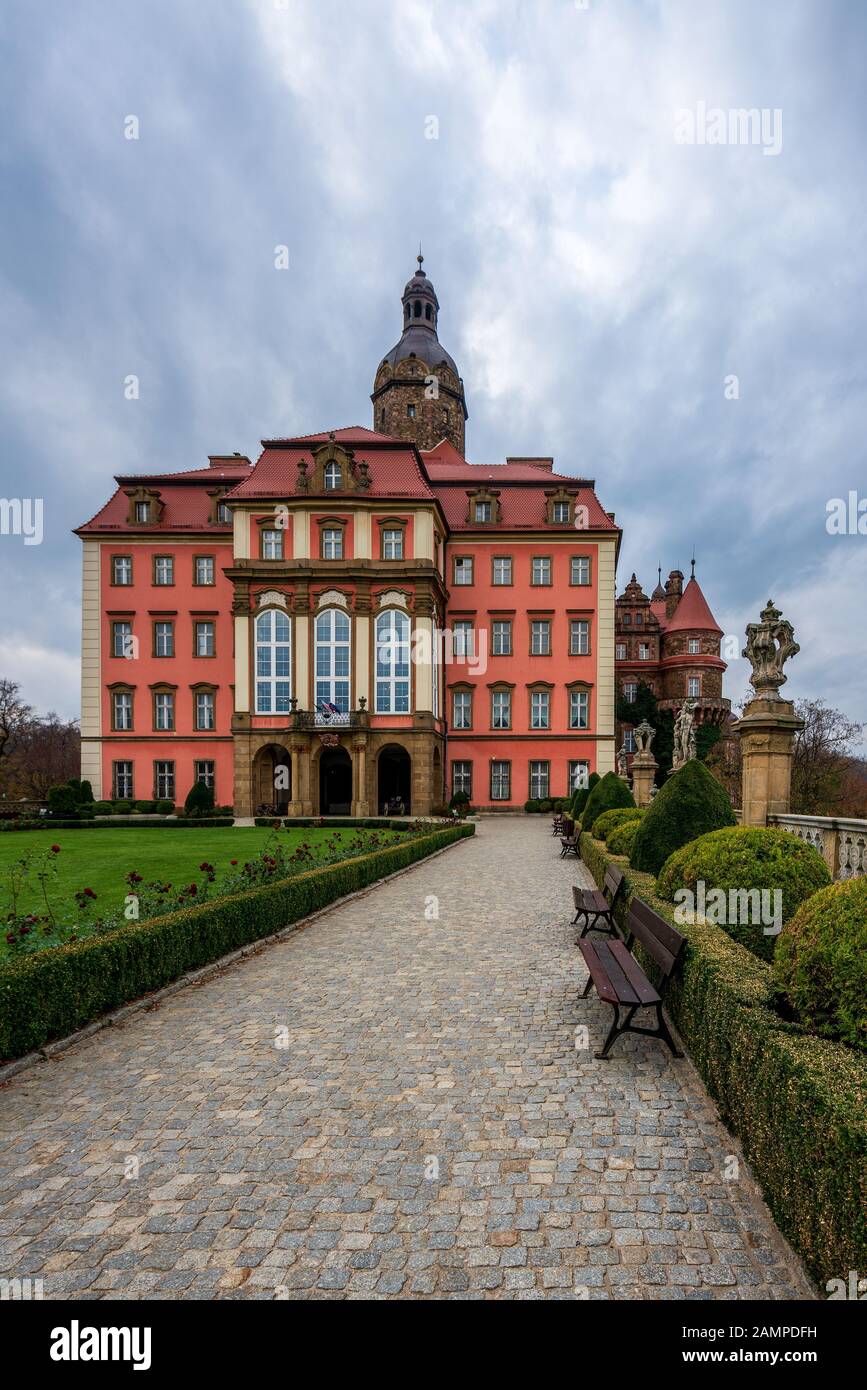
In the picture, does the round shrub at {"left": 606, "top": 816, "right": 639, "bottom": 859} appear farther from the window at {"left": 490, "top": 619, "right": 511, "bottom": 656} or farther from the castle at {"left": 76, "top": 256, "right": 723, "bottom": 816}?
the window at {"left": 490, "top": 619, "right": 511, "bottom": 656}

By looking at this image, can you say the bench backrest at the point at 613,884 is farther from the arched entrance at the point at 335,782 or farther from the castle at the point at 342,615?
the arched entrance at the point at 335,782

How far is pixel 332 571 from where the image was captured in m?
28.8

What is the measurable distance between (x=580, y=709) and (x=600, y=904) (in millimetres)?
25066

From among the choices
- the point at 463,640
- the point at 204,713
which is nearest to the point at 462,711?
the point at 463,640

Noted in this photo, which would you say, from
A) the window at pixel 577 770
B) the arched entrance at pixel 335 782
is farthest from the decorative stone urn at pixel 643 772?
the arched entrance at pixel 335 782

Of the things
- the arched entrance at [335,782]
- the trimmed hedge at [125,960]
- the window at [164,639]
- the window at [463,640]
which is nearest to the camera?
the trimmed hedge at [125,960]

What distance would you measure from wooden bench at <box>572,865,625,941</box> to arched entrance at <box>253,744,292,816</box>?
21.4 m

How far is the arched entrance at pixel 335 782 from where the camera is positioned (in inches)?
1236

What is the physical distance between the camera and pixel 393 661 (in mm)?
28828

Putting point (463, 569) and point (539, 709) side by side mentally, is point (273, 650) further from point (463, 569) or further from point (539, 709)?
point (539, 709)

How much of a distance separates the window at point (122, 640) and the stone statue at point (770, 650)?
1205 inches

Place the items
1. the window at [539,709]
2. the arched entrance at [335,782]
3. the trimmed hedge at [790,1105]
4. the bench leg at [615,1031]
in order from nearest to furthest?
the trimmed hedge at [790,1105], the bench leg at [615,1031], the arched entrance at [335,782], the window at [539,709]

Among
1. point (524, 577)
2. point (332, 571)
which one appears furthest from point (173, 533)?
point (524, 577)
